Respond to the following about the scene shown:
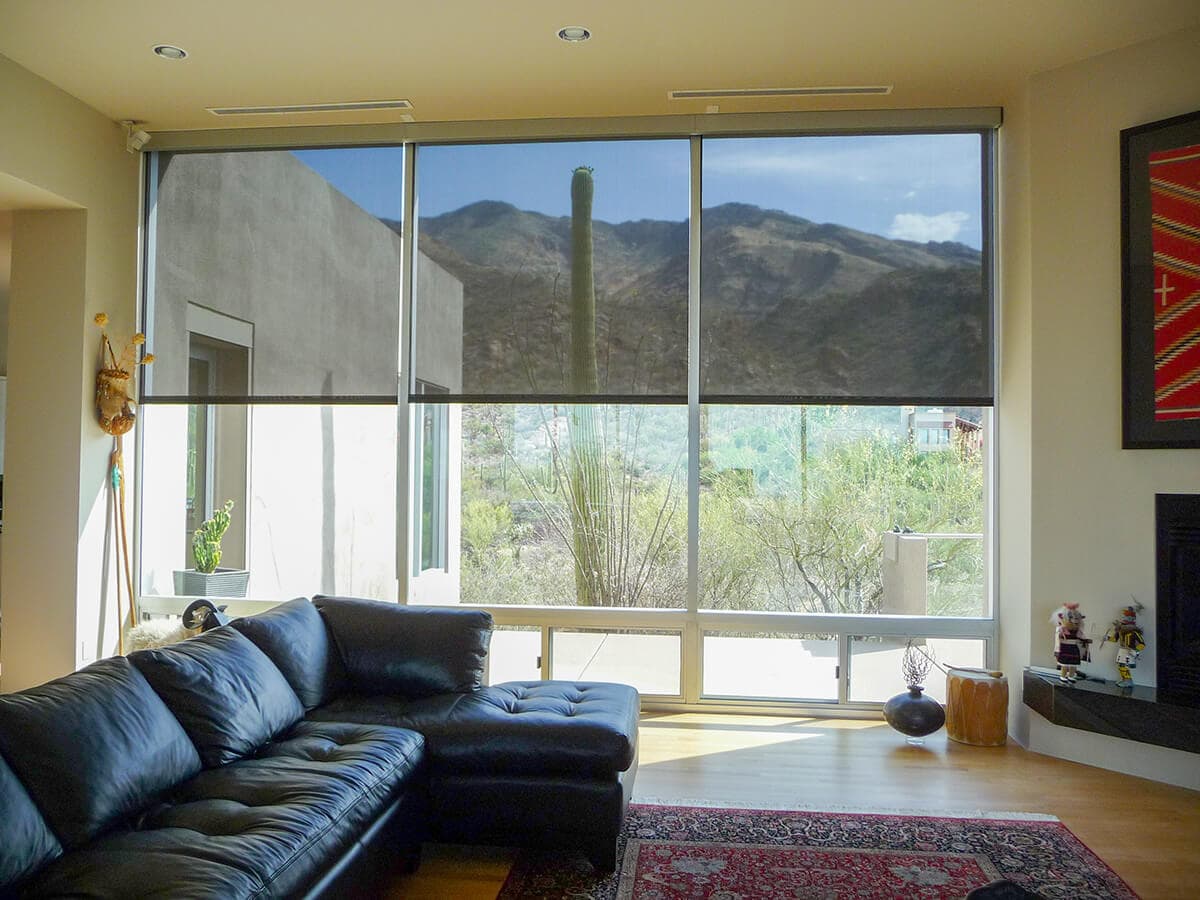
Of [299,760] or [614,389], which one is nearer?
[299,760]

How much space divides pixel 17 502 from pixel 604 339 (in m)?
3.43

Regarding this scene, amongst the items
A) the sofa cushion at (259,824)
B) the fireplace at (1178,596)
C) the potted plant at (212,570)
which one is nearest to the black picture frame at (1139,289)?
the fireplace at (1178,596)

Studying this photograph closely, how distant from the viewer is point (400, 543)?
217 inches

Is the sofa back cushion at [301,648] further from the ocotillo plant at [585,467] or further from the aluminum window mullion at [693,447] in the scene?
the aluminum window mullion at [693,447]

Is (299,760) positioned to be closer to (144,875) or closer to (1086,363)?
(144,875)

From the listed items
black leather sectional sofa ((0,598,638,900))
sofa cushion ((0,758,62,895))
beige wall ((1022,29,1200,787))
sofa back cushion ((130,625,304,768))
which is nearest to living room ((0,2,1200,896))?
beige wall ((1022,29,1200,787))

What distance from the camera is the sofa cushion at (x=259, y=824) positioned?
2.02 metres

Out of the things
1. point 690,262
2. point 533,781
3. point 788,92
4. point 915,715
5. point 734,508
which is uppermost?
point 788,92

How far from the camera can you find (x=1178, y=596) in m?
4.22

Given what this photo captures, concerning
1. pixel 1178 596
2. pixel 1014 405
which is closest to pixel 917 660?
pixel 1178 596

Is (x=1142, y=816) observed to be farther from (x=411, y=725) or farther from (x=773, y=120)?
(x=773, y=120)

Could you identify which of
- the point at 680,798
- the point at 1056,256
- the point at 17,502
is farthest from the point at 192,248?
the point at 1056,256

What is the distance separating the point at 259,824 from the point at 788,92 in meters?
4.21

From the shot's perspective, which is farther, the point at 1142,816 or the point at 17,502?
the point at 17,502
